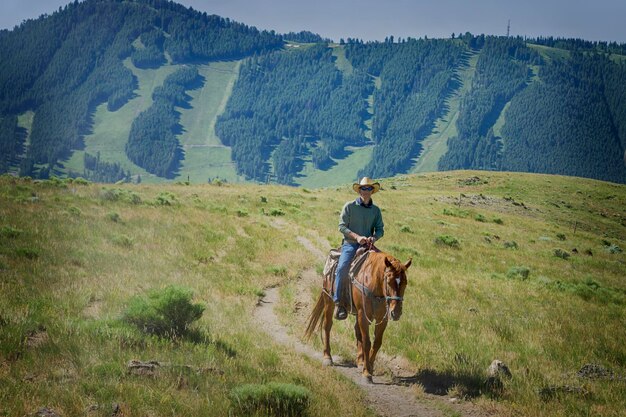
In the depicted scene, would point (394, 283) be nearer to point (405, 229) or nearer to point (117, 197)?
point (405, 229)

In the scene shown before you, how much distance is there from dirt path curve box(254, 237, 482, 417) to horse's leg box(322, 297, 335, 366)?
18 cm

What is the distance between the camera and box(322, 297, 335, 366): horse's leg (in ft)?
34.1

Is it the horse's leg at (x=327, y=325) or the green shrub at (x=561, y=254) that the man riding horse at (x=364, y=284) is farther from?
the green shrub at (x=561, y=254)

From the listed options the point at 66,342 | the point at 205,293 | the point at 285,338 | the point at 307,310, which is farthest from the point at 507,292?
the point at 66,342

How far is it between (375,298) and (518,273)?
1696 cm

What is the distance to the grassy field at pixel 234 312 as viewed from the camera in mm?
7195

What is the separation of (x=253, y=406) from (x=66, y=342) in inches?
150

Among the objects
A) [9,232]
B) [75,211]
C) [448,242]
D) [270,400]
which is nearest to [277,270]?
[9,232]

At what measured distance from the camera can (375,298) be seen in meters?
9.52

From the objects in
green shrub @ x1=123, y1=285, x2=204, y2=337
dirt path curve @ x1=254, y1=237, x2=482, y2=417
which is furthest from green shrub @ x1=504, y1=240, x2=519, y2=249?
green shrub @ x1=123, y1=285, x2=204, y2=337

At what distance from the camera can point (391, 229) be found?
3425 cm

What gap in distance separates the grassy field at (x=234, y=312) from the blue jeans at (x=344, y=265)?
1.69 meters

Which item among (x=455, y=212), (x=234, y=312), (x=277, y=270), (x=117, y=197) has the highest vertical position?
(x=455, y=212)

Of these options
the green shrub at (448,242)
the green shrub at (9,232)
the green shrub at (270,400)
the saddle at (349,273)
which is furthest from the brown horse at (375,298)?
the green shrub at (448,242)
